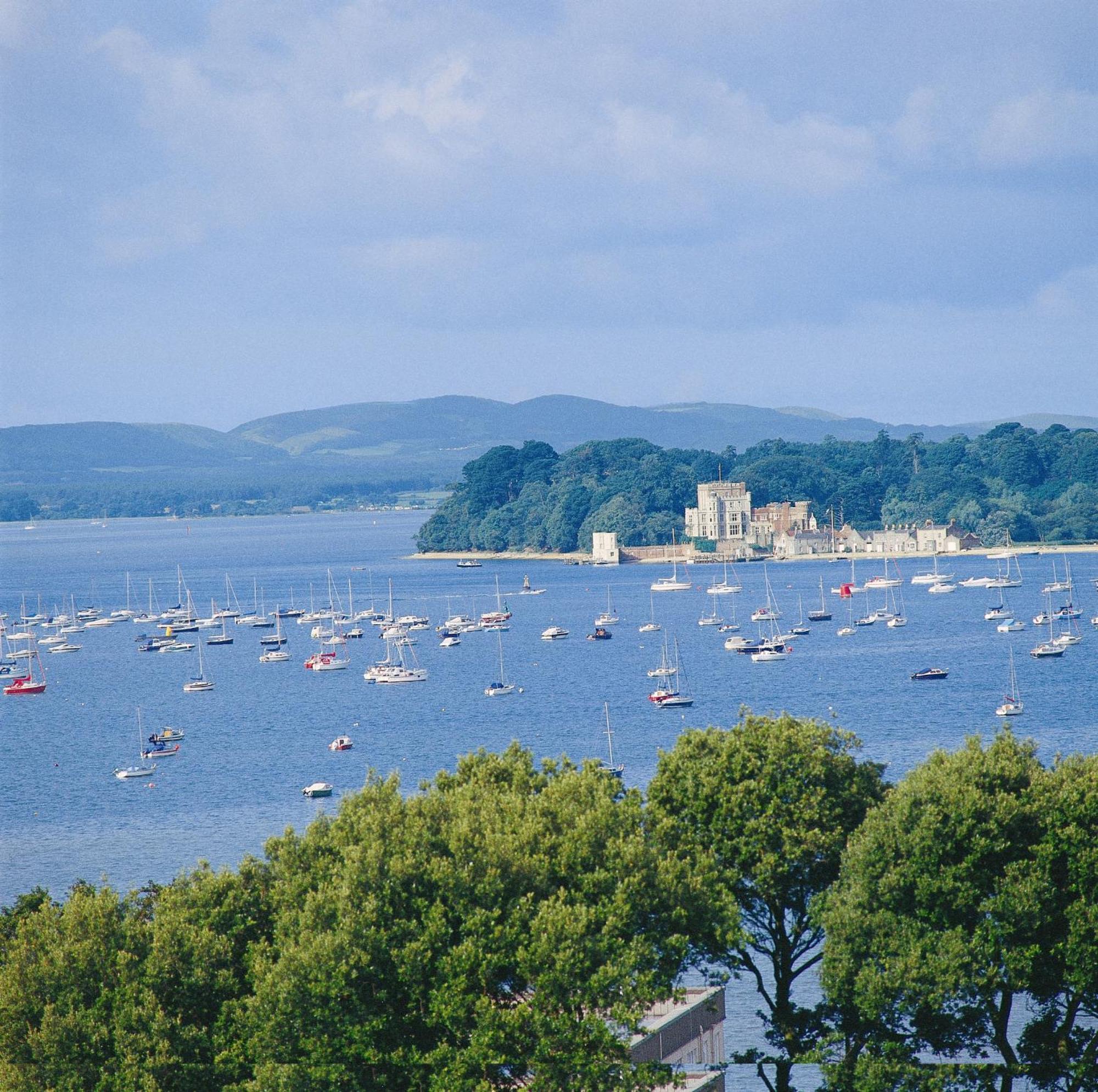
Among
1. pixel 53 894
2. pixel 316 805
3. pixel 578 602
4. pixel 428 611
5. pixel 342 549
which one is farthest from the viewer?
pixel 342 549

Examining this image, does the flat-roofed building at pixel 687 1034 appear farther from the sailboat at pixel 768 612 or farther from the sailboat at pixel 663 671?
the sailboat at pixel 768 612

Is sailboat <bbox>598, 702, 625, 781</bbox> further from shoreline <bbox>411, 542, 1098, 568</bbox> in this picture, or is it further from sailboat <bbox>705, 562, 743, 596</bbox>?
shoreline <bbox>411, 542, 1098, 568</bbox>

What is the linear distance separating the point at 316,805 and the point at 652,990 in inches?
A: 1062

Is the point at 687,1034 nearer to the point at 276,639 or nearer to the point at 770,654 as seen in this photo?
the point at 770,654

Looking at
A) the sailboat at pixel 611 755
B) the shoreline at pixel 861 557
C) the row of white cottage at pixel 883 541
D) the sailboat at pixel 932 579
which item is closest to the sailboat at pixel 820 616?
Answer: the sailboat at pixel 932 579

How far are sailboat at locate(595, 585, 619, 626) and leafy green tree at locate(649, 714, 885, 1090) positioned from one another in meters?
66.5

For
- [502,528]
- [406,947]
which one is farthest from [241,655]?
[502,528]

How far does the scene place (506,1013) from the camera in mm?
14047

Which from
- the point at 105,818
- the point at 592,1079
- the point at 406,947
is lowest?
the point at 105,818

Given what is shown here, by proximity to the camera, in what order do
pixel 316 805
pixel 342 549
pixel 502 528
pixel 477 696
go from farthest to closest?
pixel 342 549 → pixel 502 528 → pixel 477 696 → pixel 316 805

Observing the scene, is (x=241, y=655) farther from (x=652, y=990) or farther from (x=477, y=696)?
(x=652, y=990)

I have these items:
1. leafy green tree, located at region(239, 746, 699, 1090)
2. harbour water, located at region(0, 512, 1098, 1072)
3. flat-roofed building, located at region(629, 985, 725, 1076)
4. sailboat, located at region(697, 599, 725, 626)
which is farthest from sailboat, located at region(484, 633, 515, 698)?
leafy green tree, located at region(239, 746, 699, 1090)

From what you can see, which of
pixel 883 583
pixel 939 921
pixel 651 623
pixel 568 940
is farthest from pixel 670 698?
pixel 883 583

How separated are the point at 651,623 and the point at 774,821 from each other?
69527 mm
